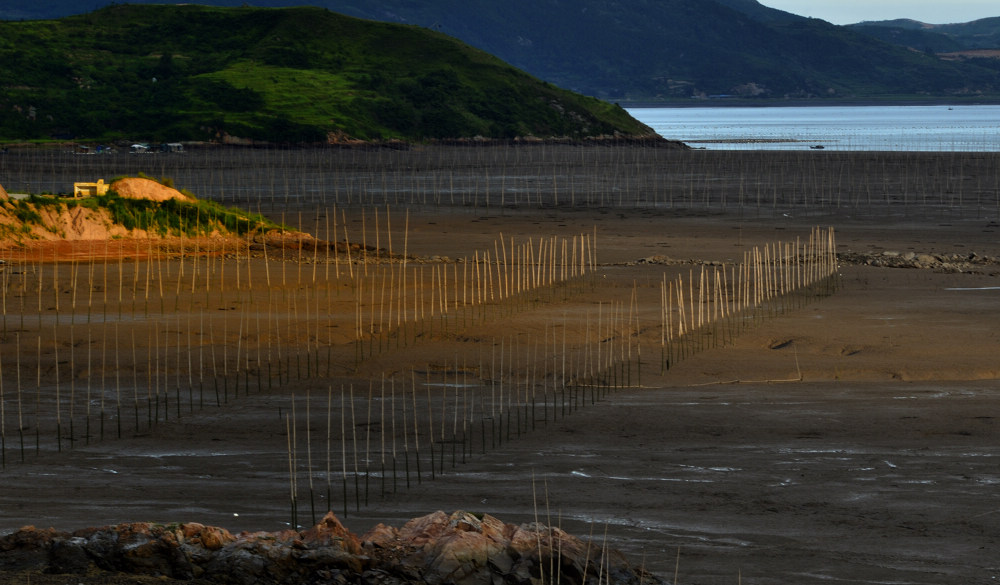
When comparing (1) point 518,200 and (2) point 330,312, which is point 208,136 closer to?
(1) point 518,200

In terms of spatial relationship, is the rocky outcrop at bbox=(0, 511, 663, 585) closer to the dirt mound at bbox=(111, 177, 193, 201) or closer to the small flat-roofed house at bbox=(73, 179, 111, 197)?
the dirt mound at bbox=(111, 177, 193, 201)

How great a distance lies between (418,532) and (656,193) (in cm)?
4593

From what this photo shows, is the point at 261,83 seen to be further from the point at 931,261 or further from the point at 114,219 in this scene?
the point at 931,261

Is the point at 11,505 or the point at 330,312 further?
the point at 330,312

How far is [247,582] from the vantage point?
816 centimetres

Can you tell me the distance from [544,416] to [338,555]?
6.36 metres

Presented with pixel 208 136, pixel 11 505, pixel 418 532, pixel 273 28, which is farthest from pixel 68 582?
pixel 273 28

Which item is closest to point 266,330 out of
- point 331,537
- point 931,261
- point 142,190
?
point 331,537

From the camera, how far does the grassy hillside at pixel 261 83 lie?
108125mm

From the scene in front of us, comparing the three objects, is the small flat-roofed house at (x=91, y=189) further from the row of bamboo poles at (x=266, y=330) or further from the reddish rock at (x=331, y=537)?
the reddish rock at (x=331, y=537)

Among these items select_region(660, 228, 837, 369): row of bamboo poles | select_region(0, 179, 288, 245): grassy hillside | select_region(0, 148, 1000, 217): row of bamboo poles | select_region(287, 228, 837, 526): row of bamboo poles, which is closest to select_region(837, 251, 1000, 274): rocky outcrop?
select_region(660, 228, 837, 369): row of bamboo poles

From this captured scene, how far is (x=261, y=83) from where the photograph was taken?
120m

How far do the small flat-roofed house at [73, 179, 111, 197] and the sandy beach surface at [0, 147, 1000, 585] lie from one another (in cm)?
500

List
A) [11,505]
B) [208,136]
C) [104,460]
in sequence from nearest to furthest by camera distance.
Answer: [11,505] → [104,460] → [208,136]
